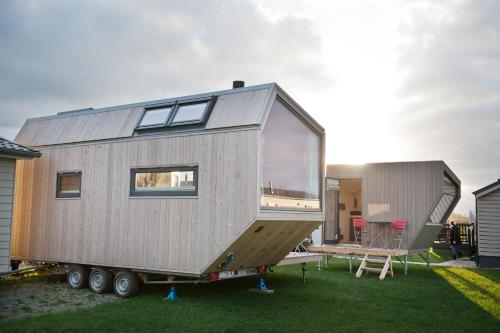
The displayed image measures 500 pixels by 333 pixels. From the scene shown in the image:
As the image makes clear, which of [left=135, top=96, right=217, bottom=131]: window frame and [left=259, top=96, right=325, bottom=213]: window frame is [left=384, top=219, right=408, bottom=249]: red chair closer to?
[left=259, top=96, right=325, bottom=213]: window frame

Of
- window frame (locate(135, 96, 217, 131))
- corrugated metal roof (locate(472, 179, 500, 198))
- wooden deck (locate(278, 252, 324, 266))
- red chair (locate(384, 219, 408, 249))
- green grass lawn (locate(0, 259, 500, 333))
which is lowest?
green grass lawn (locate(0, 259, 500, 333))

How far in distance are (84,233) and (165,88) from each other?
167 inches

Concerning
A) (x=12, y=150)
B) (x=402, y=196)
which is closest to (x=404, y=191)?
(x=402, y=196)

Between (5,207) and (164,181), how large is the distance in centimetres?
319

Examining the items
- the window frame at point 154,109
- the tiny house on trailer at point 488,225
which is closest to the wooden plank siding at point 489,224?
the tiny house on trailer at point 488,225

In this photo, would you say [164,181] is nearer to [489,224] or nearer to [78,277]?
[78,277]

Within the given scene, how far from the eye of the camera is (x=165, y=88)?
482 inches

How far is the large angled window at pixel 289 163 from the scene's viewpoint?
8.24m

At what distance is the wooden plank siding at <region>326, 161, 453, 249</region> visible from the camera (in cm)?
1453

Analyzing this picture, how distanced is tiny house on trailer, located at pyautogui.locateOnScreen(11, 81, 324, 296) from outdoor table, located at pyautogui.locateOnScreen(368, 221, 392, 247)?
552 centimetres

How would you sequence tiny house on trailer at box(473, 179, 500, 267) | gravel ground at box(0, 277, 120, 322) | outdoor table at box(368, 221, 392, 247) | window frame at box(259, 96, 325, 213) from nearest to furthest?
gravel ground at box(0, 277, 120, 322)
window frame at box(259, 96, 325, 213)
outdoor table at box(368, 221, 392, 247)
tiny house on trailer at box(473, 179, 500, 267)

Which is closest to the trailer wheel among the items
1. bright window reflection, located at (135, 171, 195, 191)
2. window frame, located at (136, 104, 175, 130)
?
bright window reflection, located at (135, 171, 195, 191)

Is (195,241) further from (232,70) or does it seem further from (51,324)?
(232,70)

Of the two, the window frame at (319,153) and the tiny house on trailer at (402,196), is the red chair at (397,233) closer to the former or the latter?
the tiny house on trailer at (402,196)
